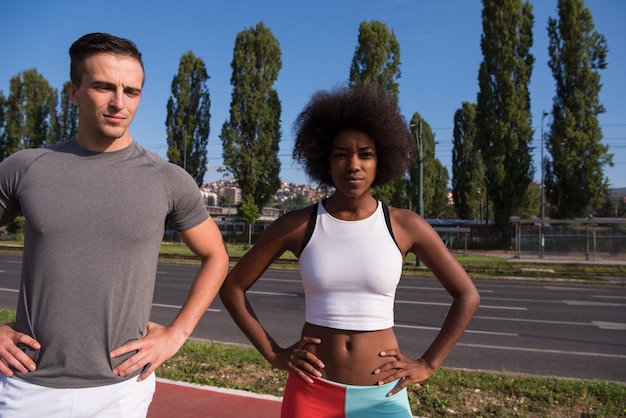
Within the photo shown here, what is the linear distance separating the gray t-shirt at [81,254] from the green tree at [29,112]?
45.9 metres

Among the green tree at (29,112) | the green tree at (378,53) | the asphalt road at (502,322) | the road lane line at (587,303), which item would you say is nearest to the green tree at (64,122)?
the green tree at (29,112)

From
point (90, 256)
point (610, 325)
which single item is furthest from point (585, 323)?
point (90, 256)

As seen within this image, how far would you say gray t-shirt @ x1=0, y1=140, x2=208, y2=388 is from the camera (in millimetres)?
1701

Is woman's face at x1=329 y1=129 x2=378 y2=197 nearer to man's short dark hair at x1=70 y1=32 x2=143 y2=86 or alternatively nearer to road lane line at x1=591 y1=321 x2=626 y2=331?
man's short dark hair at x1=70 y1=32 x2=143 y2=86

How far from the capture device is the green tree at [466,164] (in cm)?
4881

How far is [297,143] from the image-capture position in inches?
103

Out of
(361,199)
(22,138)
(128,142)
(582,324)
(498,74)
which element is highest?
(498,74)

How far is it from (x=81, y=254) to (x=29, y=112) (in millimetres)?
47877

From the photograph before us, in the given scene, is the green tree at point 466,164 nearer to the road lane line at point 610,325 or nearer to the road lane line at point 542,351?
the road lane line at point 610,325

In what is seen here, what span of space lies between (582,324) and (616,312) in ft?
6.55

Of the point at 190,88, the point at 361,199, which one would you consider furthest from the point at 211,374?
Answer: the point at 190,88

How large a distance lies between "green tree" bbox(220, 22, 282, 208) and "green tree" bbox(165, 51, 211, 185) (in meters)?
4.09

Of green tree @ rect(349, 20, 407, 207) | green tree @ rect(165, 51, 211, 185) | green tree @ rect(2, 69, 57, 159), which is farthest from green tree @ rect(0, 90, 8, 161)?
green tree @ rect(349, 20, 407, 207)

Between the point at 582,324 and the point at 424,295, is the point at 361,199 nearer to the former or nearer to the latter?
the point at 582,324
